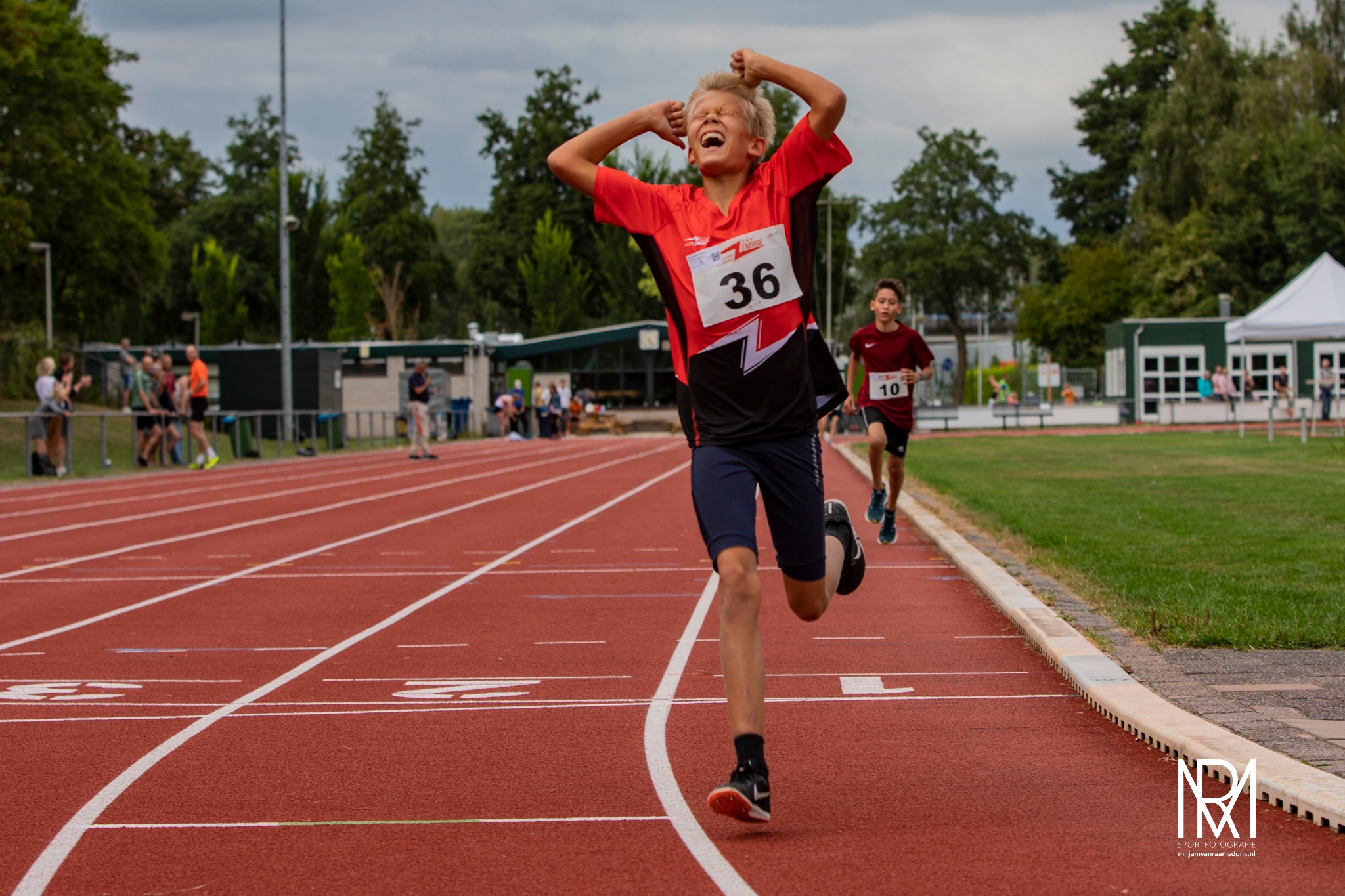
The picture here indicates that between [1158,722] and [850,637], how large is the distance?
2.65m

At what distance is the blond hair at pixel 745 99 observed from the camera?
4.34 meters

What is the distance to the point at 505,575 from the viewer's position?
10328 mm

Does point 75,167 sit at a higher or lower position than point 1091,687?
higher

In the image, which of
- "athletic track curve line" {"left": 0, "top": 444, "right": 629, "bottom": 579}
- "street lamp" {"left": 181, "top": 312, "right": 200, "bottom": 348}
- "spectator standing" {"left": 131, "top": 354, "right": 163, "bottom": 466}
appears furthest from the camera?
"street lamp" {"left": 181, "top": 312, "right": 200, "bottom": 348}

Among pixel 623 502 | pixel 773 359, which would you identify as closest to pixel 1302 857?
pixel 773 359

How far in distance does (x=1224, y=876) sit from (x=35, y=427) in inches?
850

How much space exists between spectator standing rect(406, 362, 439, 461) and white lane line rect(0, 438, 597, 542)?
4.00 m

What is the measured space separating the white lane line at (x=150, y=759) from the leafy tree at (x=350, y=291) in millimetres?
69511

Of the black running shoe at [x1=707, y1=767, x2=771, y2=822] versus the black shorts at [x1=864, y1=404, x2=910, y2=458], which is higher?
the black shorts at [x1=864, y1=404, x2=910, y2=458]

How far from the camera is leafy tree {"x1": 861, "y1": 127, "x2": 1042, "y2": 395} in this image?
257 feet

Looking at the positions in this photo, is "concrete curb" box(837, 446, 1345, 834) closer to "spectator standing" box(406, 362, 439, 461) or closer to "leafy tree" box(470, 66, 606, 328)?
"spectator standing" box(406, 362, 439, 461)

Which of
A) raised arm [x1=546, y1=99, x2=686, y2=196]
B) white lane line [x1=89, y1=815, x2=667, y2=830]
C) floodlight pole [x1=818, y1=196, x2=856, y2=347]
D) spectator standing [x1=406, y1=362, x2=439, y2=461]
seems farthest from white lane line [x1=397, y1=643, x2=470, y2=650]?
floodlight pole [x1=818, y1=196, x2=856, y2=347]

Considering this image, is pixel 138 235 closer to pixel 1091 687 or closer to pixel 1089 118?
pixel 1091 687

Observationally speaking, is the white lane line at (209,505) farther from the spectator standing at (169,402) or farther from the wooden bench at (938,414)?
the wooden bench at (938,414)
